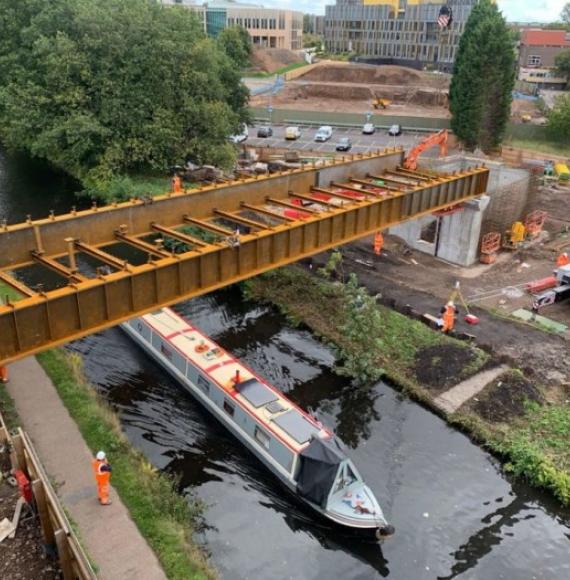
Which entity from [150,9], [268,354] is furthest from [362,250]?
[150,9]

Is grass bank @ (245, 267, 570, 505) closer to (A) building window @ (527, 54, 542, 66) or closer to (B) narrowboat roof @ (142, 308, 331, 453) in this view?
(B) narrowboat roof @ (142, 308, 331, 453)

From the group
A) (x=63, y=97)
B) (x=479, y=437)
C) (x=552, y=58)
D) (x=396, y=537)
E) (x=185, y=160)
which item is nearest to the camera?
(x=396, y=537)

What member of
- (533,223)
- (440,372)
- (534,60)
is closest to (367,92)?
(534,60)

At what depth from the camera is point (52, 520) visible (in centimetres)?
1065

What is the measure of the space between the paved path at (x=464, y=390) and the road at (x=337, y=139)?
41375 millimetres

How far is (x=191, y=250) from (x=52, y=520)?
931 centimetres

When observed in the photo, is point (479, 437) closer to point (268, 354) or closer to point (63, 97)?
point (268, 354)

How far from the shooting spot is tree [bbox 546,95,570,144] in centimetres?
5753

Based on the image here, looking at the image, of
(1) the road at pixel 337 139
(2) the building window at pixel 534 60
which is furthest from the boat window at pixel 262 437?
(2) the building window at pixel 534 60

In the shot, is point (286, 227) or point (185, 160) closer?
point (286, 227)

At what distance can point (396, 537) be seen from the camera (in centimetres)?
1359

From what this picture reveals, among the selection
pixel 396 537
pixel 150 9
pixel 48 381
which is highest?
pixel 150 9

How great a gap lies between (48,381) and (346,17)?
446 ft

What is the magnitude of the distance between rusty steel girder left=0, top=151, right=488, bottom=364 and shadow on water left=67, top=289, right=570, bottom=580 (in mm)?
4821
